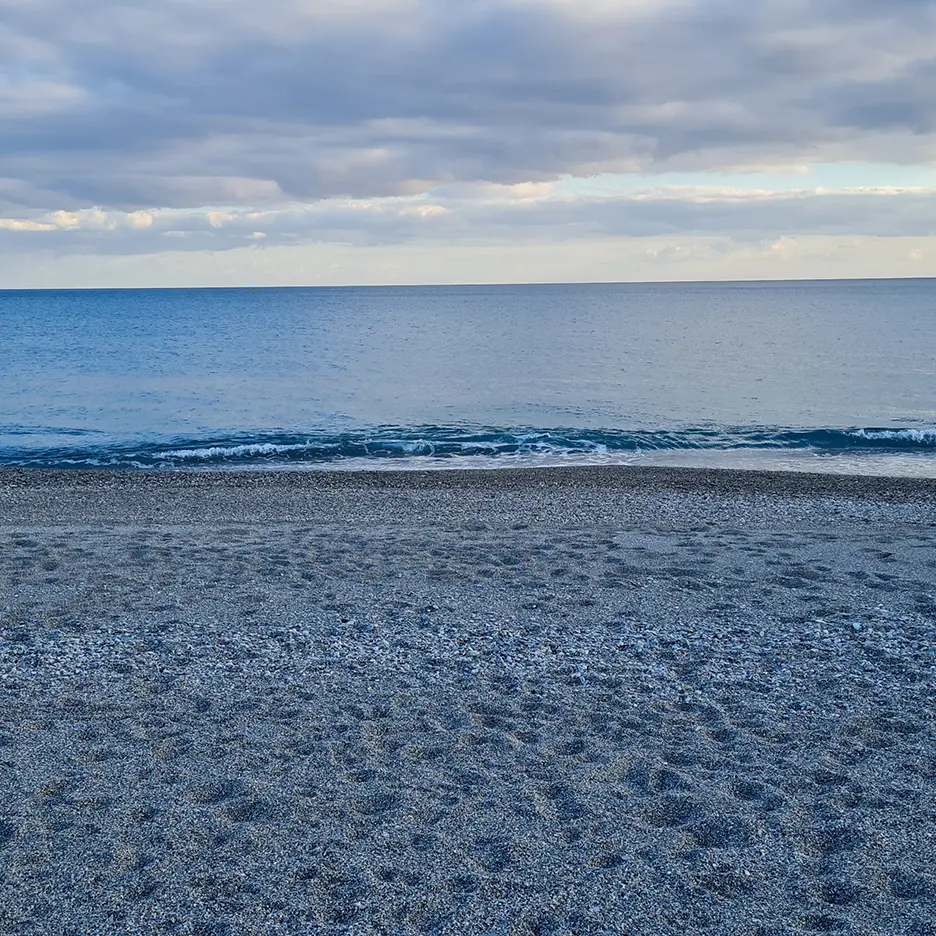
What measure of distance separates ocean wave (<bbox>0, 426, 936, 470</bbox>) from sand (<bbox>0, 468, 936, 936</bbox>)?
11229 mm

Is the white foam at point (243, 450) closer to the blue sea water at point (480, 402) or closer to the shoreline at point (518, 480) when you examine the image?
the blue sea water at point (480, 402)

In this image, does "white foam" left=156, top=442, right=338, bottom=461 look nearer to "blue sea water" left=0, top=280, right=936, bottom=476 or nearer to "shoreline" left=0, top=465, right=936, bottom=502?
"blue sea water" left=0, top=280, right=936, bottom=476

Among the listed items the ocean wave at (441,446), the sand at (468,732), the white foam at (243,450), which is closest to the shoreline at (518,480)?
the ocean wave at (441,446)

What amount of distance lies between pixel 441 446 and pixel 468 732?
64.9ft

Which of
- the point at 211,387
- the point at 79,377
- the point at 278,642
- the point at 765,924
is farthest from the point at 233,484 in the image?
the point at 79,377

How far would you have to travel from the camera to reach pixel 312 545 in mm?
12734

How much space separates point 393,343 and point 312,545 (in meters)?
58.9

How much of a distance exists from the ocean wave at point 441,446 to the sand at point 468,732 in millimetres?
11229

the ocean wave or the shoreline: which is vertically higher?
the ocean wave

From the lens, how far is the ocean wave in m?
24.6

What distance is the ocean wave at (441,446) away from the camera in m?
24.6

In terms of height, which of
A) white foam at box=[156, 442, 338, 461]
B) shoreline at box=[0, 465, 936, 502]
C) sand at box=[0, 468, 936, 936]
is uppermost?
white foam at box=[156, 442, 338, 461]

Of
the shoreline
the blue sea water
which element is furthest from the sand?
the blue sea water

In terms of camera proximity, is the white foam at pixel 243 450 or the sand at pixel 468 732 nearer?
the sand at pixel 468 732
